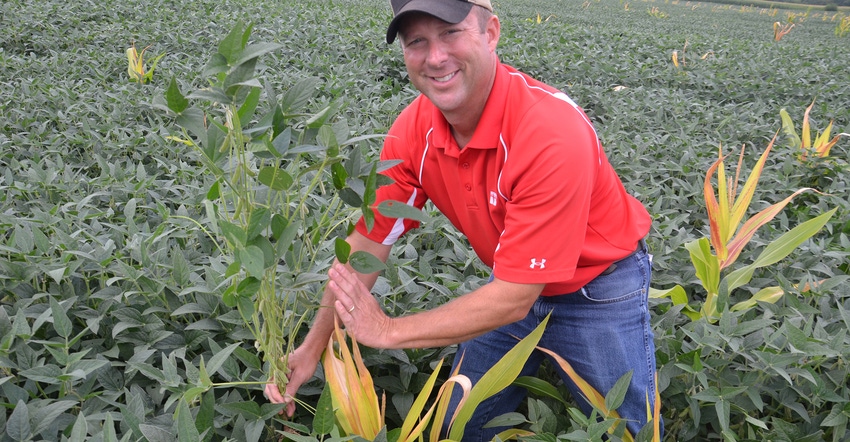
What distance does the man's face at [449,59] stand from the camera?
155 centimetres

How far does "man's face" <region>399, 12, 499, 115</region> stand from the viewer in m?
1.55

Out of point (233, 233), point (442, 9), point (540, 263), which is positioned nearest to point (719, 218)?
point (540, 263)

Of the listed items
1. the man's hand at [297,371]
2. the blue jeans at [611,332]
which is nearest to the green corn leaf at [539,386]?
the blue jeans at [611,332]

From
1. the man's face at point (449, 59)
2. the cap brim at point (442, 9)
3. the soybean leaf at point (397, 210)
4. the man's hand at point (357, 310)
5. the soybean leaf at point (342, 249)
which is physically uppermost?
the cap brim at point (442, 9)

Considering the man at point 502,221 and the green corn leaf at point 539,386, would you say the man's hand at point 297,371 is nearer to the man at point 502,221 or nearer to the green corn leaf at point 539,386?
the man at point 502,221

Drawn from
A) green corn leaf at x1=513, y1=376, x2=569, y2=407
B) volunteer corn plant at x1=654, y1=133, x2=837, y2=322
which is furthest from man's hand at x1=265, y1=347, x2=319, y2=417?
volunteer corn plant at x1=654, y1=133, x2=837, y2=322

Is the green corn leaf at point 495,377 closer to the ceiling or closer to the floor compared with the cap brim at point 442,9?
closer to the floor

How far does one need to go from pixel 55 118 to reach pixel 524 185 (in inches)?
123

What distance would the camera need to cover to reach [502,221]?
172 cm

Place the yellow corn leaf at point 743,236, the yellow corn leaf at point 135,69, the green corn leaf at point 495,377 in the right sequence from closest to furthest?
1. the green corn leaf at point 495,377
2. the yellow corn leaf at point 743,236
3. the yellow corn leaf at point 135,69

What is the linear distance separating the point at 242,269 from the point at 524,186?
683 mm

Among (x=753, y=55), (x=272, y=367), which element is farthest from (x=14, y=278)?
(x=753, y=55)

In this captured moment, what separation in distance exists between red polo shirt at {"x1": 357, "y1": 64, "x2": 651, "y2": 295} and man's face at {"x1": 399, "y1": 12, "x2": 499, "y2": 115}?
7cm

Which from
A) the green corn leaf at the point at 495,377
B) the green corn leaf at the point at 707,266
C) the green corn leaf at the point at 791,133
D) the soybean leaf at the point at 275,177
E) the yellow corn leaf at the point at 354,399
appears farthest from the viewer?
the green corn leaf at the point at 791,133
